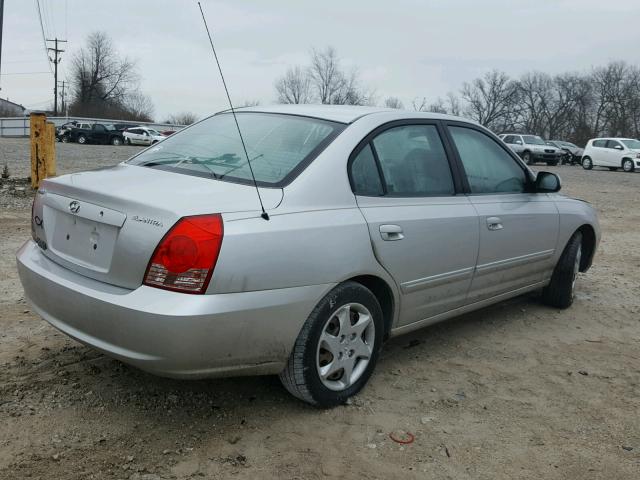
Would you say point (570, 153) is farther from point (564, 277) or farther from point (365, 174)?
point (365, 174)

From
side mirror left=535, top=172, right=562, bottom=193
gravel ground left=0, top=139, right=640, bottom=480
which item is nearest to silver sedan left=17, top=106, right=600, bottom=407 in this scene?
gravel ground left=0, top=139, right=640, bottom=480

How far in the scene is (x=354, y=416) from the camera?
3.05m

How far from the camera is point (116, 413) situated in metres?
2.96

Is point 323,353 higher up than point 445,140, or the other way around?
point 445,140

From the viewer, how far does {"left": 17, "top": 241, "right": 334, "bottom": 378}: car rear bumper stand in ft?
8.13

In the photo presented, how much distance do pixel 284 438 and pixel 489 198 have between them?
2.13 meters

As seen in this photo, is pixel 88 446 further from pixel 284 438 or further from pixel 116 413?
pixel 284 438

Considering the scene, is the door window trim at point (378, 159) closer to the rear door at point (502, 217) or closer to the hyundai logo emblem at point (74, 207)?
the rear door at point (502, 217)

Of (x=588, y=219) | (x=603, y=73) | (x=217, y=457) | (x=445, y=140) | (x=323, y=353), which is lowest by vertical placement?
(x=217, y=457)

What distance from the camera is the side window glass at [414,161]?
342 cm

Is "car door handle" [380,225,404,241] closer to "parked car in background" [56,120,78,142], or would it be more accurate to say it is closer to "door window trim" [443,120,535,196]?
"door window trim" [443,120,535,196]

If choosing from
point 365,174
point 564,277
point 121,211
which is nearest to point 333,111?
point 365,174

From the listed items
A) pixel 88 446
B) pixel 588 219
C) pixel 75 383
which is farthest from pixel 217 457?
pixel 588 219

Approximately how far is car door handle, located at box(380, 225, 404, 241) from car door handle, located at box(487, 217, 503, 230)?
35.8 inches
